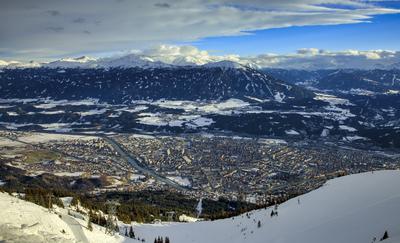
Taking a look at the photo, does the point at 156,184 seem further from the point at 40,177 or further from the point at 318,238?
the point at 318,238

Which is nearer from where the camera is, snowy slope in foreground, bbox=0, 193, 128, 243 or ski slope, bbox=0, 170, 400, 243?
snowy slope in foreground, bbox=0, 193, 128, 243

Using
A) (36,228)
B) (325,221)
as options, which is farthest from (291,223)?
(36,228)

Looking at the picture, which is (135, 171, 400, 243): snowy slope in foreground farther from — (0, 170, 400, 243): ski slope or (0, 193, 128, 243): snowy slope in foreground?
(0, 193, 128, 243): snowy slope in foreground

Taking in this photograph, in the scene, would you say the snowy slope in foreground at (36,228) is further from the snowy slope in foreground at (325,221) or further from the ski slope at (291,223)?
the snowy slope in foreground at (325,221)

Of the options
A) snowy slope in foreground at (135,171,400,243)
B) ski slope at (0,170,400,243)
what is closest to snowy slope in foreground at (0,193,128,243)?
ski slope at (0,170,400,243)

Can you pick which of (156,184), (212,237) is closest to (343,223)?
(212,237)

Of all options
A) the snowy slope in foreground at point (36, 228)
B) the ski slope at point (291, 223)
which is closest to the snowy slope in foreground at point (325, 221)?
the ski slope at point (291, 223)

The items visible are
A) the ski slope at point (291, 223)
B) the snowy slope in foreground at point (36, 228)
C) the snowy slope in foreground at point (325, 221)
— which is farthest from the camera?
the snowy slope in foreground at point (325, 221)

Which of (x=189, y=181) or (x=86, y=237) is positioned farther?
(x=189, y=181)
